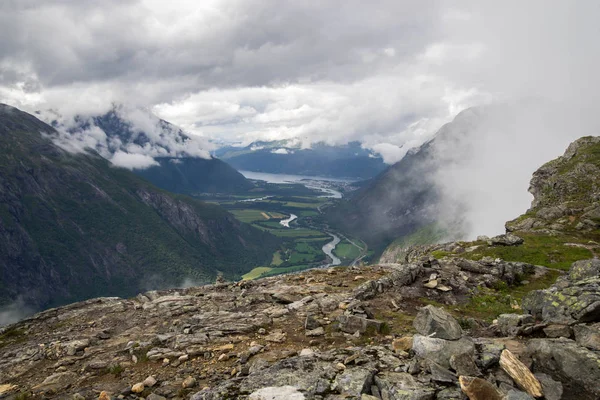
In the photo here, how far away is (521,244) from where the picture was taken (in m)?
59.4

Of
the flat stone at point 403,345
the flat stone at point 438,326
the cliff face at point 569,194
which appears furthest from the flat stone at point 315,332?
the cliff face at point 569,194

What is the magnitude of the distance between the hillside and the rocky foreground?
0.23ft

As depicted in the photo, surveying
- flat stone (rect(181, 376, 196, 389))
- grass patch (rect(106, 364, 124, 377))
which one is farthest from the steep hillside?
grass patch (rect(106, 364, 124, 377))

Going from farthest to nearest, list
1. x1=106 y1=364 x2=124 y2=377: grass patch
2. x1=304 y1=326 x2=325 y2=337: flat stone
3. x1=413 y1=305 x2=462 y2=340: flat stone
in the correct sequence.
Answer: x1=304 y1=326 x2=325 y2=337: flat stone, x1=106 y1=364 x2=124 y2=377: grass patch, x1=413 y1=305 x2=462 y2=340: flat stone

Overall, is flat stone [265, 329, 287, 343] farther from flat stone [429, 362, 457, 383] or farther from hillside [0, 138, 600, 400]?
flat stone [429, 362, 457, 383]

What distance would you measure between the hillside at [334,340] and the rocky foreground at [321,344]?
0.07 meters

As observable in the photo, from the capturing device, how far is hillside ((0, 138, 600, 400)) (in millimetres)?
11172

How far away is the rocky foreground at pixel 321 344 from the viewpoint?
11.1 meters

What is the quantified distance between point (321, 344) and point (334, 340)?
0.84 metres

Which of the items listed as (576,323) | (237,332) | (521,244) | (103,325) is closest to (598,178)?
(521,244)

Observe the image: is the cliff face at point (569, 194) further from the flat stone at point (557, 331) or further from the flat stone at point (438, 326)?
the flat stone at point (438, 326)

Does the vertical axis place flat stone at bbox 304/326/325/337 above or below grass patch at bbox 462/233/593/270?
above

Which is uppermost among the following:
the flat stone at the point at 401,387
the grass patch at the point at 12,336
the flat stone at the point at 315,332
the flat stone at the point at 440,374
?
the flat stone at the point at 440,374

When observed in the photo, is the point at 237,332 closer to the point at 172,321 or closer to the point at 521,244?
the point at 172,321
